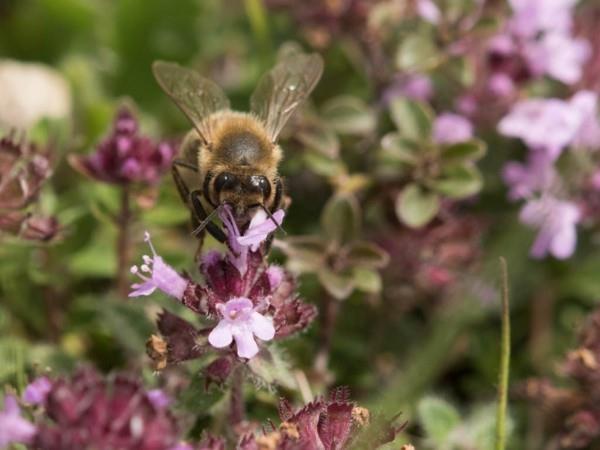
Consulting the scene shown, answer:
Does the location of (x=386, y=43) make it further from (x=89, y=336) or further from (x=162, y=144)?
(x=89, y=336)

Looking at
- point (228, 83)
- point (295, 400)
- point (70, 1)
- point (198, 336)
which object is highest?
point (70, 1)

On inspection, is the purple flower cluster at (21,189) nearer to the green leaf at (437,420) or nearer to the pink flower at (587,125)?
the green leaf at (437,420)

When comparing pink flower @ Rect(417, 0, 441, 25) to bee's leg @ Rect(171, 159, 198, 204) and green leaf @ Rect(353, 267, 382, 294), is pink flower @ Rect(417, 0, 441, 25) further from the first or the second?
bee's leg @ Rect(171, 159, 198, 204)

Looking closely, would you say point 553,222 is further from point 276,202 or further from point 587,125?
point 276,202

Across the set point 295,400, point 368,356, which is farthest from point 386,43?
point 295,400

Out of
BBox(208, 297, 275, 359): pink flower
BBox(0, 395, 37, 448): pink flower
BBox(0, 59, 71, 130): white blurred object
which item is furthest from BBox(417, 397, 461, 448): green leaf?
BBox(0, 59, 71, 130): white blurred object

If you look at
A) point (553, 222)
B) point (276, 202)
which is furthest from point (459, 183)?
point (276, 202)
